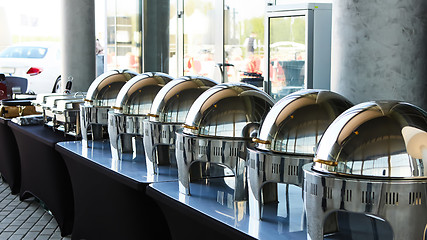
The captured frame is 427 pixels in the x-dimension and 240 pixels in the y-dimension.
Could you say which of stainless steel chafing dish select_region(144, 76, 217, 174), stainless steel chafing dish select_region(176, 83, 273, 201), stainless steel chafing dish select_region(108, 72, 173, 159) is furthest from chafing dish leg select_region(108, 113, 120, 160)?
stainless steel chafing dish select_region(176, 83, 273, 201)

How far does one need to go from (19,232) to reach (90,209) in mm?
920

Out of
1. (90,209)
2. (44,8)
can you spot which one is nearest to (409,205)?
(90,209)

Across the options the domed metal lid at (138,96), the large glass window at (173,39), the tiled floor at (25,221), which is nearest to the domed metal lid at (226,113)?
the domed metal lid at (138,96)

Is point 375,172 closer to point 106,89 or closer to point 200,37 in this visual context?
point 106,89

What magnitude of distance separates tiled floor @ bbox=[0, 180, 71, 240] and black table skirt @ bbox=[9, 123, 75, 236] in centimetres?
13

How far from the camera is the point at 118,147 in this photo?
2143mm

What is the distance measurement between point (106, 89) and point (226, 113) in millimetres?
996

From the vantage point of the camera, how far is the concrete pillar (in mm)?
7234

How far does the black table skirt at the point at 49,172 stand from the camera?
282 cm

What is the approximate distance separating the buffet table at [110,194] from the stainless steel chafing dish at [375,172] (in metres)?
0.76

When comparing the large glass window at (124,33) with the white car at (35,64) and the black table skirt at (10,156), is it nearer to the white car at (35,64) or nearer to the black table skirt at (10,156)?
the white car at (35,64)

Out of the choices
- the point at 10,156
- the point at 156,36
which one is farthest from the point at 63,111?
the point at 156,36

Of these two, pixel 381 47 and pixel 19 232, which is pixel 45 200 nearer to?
pixel 19 232

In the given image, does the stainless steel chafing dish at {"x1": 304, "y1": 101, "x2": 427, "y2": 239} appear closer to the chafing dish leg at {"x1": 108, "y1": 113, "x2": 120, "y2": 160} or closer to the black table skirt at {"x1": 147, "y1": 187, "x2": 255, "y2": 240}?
the black table skirt at {"x1": 147, "y1": 187, "x2": 255, "y2": 240}
